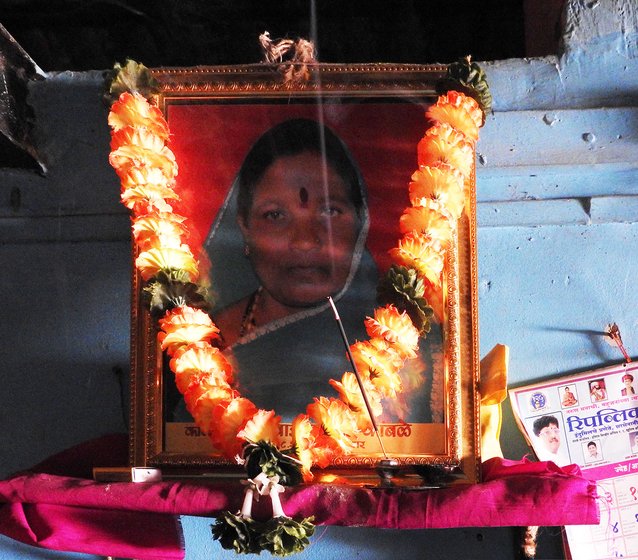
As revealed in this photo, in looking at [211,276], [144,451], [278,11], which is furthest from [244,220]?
[278,11]

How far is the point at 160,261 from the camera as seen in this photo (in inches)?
76.5

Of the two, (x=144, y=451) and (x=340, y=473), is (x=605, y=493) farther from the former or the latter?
(x=144, y=451)

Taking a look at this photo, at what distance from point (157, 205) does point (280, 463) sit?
628 mm

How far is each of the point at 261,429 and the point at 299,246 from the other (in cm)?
49

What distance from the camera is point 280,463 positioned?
1.74m

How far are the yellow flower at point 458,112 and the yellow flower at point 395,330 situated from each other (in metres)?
0.45

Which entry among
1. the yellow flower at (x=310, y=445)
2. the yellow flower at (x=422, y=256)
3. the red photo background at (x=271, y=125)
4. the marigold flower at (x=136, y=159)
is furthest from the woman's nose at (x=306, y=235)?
the yellow flower at (x=310, y=445)

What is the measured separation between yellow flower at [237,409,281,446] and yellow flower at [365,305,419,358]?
11.3 inches

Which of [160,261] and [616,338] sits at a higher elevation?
[160,261]

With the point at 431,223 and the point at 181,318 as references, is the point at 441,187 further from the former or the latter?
the point at 181,318

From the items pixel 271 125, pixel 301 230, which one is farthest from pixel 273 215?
pixel 271 125

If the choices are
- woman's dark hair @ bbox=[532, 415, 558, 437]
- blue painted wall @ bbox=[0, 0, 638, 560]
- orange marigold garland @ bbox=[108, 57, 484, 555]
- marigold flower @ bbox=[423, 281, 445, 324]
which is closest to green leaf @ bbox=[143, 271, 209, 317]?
orange marigold garland @ bbox=[108, 57, 484, 555]

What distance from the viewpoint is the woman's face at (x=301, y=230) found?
6.82ft

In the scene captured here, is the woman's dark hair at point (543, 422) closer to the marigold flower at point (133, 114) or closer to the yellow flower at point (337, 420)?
the yellow flower at point (337, 420)
